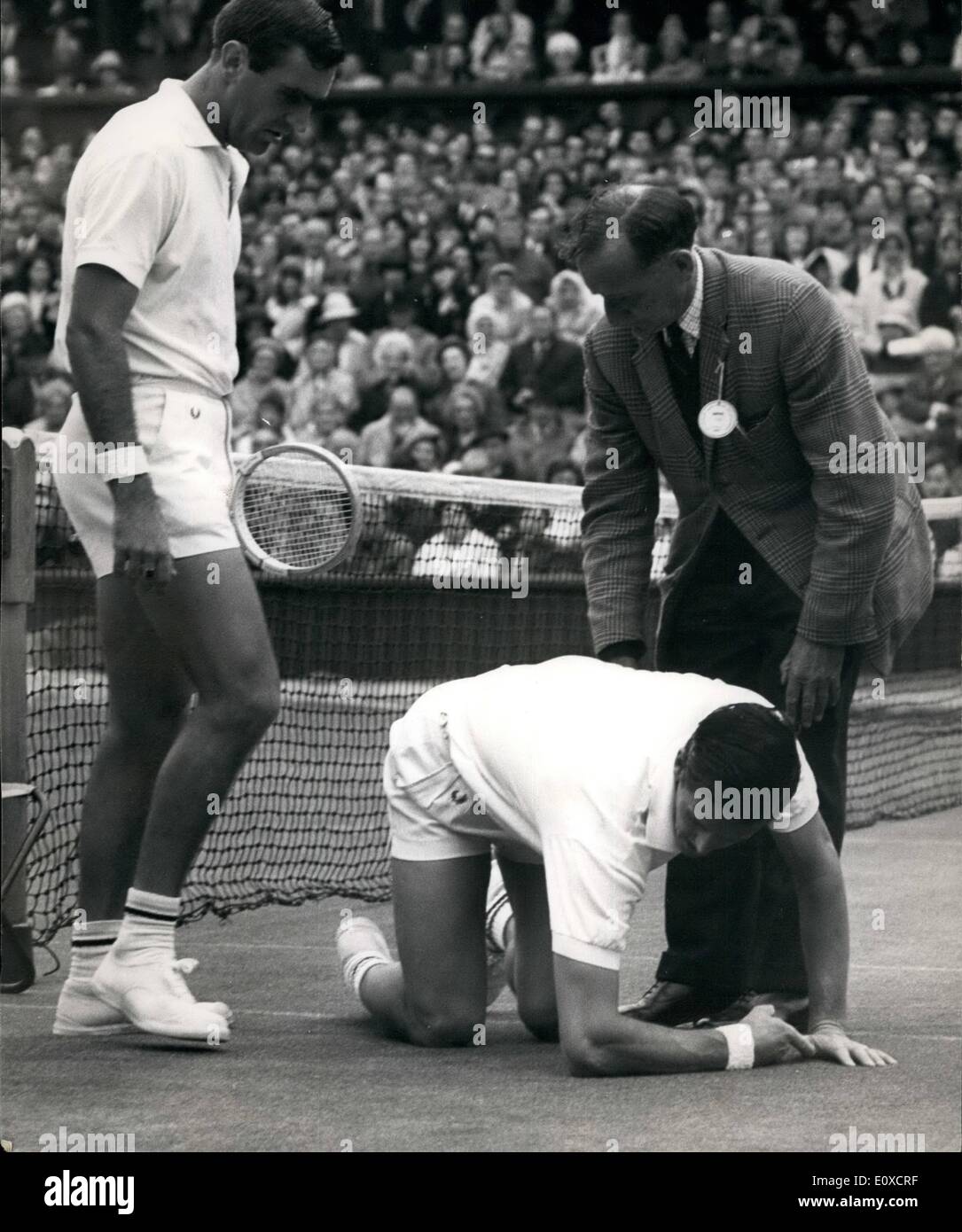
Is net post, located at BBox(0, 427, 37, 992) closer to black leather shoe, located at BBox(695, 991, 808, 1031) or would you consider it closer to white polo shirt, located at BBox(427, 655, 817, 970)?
white polo shirt, located at BBox(427, 655, 817, 970)

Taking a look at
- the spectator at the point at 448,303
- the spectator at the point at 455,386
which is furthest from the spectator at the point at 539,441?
the spectator at the point at 448,303

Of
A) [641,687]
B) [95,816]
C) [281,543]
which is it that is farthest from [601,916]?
[281,543]

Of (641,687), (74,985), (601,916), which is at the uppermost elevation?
(641,687)

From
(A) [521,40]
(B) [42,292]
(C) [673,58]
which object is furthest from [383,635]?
(A) [521,40]

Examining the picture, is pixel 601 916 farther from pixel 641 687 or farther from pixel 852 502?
pixel 852 502

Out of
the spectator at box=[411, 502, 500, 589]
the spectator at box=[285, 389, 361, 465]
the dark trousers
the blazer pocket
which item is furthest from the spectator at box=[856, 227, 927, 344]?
the blazer pocket

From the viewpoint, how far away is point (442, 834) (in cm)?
406

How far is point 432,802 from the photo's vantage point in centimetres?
403

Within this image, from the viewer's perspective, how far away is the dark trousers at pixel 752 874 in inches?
168

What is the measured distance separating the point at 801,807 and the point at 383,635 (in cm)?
426

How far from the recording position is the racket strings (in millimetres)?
6105

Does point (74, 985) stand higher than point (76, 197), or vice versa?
point (76, 197)

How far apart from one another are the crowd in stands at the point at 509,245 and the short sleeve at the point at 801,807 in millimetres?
8513

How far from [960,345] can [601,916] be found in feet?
35.1
